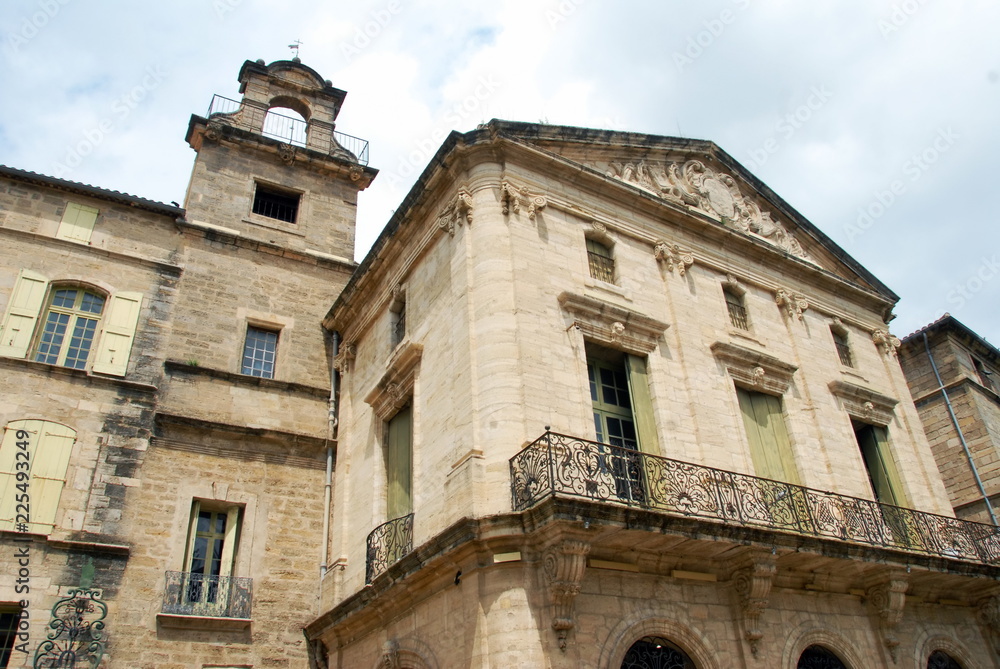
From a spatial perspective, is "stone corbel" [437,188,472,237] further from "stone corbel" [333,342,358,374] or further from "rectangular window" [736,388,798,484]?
"rectangular window" [736,388,798,484]

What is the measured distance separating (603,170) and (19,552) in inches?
434

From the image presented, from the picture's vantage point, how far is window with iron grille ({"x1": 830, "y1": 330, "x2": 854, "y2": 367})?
15.0 meters

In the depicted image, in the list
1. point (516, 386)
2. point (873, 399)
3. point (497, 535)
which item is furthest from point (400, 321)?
point (873, 399)

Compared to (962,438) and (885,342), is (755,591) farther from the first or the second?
(962,438)

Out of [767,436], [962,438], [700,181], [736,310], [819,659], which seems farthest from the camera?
[962,438]

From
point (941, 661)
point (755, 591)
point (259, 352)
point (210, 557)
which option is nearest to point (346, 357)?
point (259, 352)

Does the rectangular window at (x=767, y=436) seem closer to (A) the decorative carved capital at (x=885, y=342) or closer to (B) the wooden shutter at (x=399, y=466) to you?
(A) the decorative carved capital at (x=885, y=342)

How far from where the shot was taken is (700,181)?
14867 millimetres

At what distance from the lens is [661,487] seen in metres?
9.38

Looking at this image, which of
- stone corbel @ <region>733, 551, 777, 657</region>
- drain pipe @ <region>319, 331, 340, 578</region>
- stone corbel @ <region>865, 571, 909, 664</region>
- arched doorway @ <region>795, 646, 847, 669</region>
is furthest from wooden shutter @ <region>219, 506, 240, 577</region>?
stone corbel @ <region>865, 571, 909, 664</region>

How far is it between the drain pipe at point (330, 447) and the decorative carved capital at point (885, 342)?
37.2 ft

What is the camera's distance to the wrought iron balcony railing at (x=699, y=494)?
866 centimetres

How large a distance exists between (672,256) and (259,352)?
8139mm

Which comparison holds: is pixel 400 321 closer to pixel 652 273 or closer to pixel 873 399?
pixel 652 273
